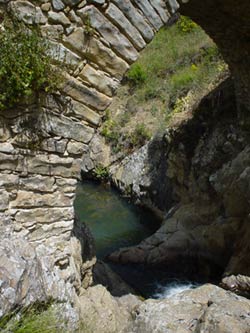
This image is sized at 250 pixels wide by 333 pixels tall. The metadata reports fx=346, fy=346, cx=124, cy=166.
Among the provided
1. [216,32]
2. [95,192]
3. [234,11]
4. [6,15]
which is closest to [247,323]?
[6,15]

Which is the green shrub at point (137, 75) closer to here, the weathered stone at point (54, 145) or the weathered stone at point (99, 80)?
the weathered stone at point (99, 80)

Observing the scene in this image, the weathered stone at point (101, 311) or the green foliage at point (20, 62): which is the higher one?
the green foliage at point (20, 62)

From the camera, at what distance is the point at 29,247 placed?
3.20 meters

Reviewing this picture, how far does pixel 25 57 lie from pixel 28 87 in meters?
0.26

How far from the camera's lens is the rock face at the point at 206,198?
6.32m

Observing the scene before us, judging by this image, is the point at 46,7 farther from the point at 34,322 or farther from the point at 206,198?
the point at 206,198

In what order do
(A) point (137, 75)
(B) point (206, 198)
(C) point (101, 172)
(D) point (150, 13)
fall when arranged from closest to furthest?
1. (D) point (150, 13)
2. (B) point (206, 198)
3. (C) point (101, 172)
4. (A) point (137, 75)

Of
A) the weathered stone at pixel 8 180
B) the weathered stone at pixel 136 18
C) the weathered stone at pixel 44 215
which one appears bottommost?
the weathered stone at pixel 44 215

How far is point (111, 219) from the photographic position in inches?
362

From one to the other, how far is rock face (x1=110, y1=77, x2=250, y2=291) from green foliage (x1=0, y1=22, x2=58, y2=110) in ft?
14.2

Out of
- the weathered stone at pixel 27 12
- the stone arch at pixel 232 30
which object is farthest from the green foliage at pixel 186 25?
the weathered stone at pixel 27 12

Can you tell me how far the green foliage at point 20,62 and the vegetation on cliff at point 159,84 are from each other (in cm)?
757

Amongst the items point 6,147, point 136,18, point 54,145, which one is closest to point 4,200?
point 6,147

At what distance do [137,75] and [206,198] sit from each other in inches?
310
